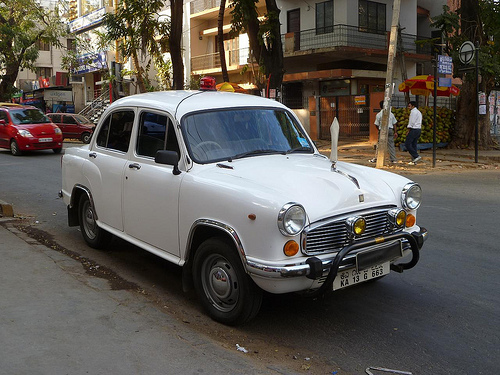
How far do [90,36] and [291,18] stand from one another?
2225 centimetres

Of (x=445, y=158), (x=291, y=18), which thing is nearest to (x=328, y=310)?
(x=445, y=158)

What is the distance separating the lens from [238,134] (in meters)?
5.23

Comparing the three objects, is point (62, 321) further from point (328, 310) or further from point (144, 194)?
point (328, 310)

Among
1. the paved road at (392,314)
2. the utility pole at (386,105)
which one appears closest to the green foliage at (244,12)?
the utility pole at (386,105)

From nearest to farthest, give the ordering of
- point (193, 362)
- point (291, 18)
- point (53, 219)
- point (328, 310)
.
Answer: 1. point (193, 362)
2. point (328, 310)
3. point (53, 219)
4. point (291, 18)

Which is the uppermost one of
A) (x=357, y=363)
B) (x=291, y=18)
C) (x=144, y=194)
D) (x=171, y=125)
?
(x=291, y=18)

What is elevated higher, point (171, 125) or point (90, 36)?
point (90, 36)

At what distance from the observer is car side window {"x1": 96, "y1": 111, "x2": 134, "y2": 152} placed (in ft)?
19.3

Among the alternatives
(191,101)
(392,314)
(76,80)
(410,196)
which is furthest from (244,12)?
(76,80)

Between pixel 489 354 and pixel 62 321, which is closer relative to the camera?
pixel 489 354

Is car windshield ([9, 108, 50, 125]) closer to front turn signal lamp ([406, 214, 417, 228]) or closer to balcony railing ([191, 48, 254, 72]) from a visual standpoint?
balcony railing ([191, 48, 254, 72])

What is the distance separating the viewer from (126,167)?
18.5ft

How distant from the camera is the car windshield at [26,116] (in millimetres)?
19766

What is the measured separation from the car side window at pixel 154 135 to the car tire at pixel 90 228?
128 cm
